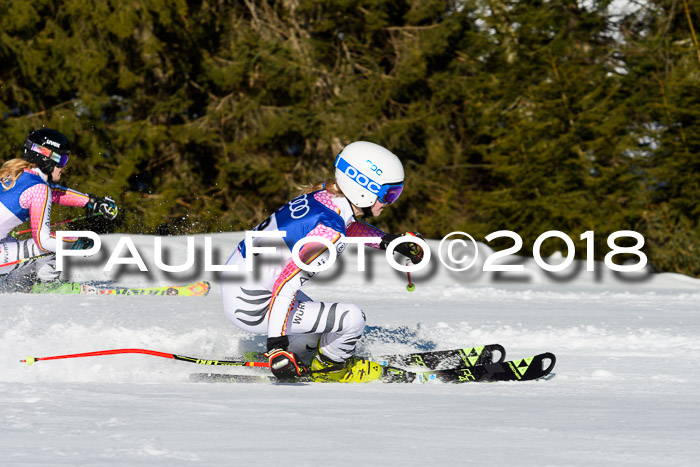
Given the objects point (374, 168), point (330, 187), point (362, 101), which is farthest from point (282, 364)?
point (362, 101)

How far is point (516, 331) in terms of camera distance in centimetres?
615

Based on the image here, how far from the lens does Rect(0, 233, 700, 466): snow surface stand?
8.84 feet

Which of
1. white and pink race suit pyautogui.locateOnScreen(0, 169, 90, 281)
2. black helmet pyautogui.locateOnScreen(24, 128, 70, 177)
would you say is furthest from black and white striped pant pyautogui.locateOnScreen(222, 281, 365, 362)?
black helmet pyautogui.locateOnScreen(24, 128, 70, 177)

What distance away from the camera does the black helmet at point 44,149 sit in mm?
7469

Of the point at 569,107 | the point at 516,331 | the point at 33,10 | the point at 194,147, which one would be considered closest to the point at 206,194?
the point at 194,147

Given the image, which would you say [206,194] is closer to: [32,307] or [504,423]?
[32,307]

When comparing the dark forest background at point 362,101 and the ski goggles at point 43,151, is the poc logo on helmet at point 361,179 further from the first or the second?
the dark forest background at point 362,101

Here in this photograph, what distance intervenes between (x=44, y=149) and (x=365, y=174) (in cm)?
430

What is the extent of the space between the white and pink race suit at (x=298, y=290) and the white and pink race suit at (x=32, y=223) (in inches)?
141

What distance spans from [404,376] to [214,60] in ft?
50.9

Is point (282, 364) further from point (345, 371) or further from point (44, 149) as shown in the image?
point (44, 149)

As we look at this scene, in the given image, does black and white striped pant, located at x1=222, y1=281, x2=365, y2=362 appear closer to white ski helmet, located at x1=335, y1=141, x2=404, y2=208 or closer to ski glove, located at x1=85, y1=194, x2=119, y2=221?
white ski helmet, located at x1=335, y1=141, x2=404, y2=208

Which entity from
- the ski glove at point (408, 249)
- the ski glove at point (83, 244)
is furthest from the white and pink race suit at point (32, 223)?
the ski glove at point (408, 249)

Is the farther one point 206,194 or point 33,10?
point 206,194
